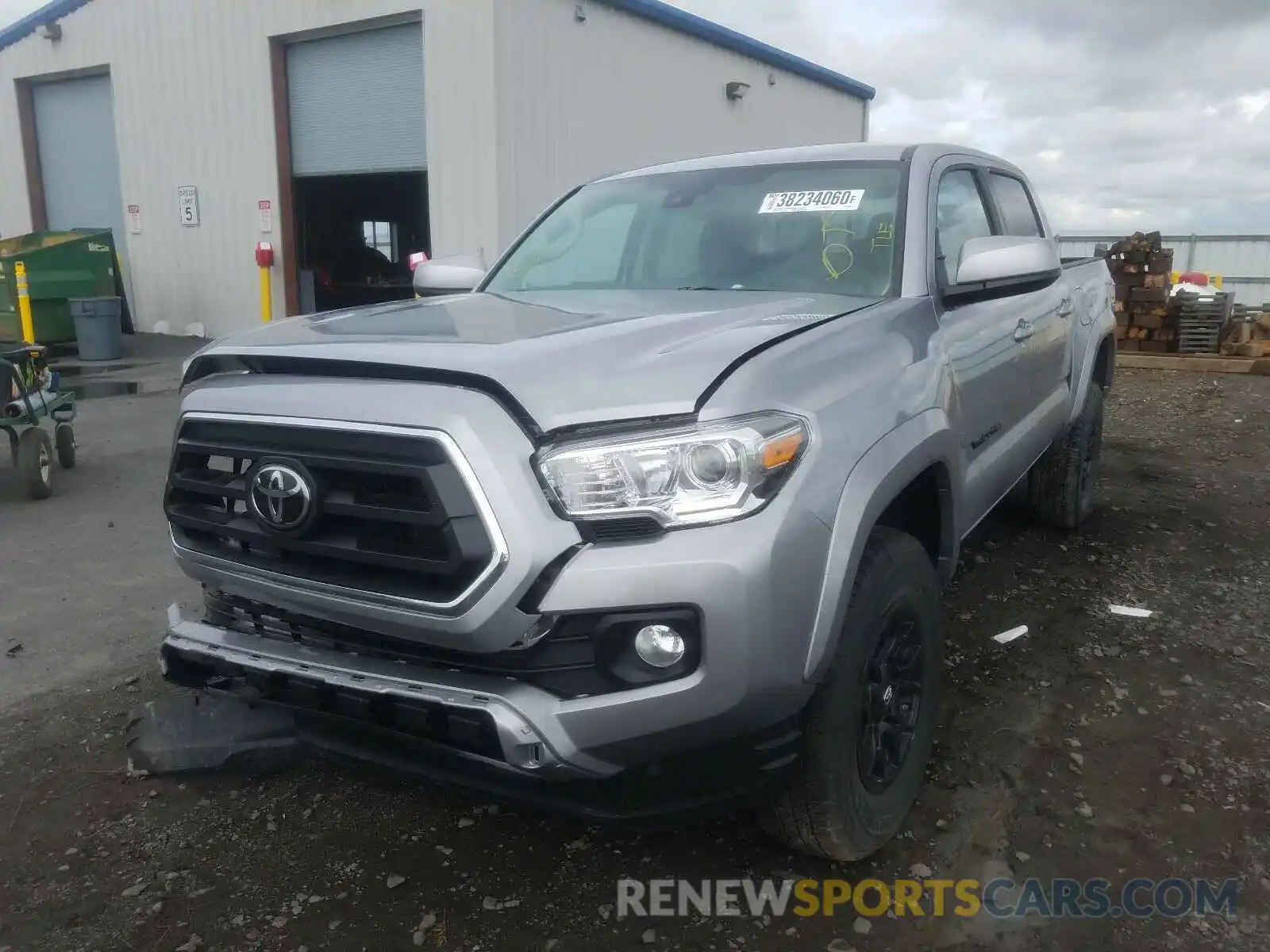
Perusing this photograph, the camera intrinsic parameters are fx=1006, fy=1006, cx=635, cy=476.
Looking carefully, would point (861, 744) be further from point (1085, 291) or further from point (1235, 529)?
point (1235, 529)

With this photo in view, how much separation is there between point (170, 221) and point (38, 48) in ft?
14.1

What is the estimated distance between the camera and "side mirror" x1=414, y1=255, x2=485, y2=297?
12.6 feet

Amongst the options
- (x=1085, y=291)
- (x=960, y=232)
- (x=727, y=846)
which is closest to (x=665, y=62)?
(x=1085, y=291)

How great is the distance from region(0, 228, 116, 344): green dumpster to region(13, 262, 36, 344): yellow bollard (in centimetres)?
11

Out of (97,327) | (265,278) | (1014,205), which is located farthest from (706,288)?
(97,327)

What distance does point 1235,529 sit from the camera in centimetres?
532

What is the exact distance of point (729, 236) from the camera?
3.30 metres

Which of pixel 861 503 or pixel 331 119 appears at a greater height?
pixel 331 119

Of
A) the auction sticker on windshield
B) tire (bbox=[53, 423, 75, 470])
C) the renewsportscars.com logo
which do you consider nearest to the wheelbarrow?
tire (bbox=[53, 423, 75, 470])

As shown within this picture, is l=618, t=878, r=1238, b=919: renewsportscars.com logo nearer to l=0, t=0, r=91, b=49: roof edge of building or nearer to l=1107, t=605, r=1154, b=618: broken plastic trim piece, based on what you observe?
l=1107, t=605, r=1154, b=618: broken plastic trim piece

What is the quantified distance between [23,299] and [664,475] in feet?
45.6

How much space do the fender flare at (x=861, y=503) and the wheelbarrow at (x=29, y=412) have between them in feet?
18.2

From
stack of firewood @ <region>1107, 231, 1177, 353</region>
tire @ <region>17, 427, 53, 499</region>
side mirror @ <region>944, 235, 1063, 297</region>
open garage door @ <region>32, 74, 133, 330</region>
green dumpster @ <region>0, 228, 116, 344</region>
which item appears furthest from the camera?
open garage door @ <region>32, 74, 133, 330</region>

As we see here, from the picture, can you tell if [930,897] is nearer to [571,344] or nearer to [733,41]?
[571,344]
